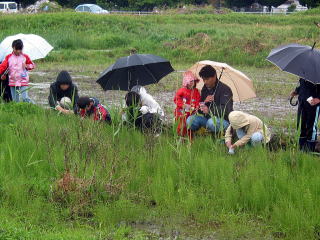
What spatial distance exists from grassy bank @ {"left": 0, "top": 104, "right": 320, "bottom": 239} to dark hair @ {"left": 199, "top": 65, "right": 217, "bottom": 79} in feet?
3.26

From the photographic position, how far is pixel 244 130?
24.0 feet

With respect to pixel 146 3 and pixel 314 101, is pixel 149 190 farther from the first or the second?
pixel 146 3

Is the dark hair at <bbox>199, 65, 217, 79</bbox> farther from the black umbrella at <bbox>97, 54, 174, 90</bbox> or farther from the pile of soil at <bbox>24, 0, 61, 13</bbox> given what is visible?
the pile of soil at <bbox>24, 0, 61, 13</bbox>

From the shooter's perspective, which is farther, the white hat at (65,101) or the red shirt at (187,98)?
the white hat at (65,101)

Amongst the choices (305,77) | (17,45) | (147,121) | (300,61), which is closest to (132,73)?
(147,121)

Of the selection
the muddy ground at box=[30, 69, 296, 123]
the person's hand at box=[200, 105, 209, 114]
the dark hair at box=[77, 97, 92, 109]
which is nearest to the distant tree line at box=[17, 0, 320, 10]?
the muddy ground at box=[30, 69, 296, 123]

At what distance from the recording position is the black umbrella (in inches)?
345

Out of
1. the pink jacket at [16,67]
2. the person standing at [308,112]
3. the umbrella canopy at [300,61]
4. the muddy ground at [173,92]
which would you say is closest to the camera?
the umbrella canopy at [300,61]

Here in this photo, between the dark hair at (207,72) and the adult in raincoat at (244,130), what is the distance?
2.80 feet

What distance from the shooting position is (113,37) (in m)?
25.0

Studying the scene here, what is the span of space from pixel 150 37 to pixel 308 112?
18.2 meters

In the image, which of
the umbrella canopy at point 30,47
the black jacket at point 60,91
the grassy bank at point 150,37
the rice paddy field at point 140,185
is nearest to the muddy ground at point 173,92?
the black jacket at point 60,91

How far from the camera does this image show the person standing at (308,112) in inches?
298

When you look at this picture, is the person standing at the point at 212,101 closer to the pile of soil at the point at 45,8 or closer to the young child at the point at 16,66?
the young child at the point at 16,66
